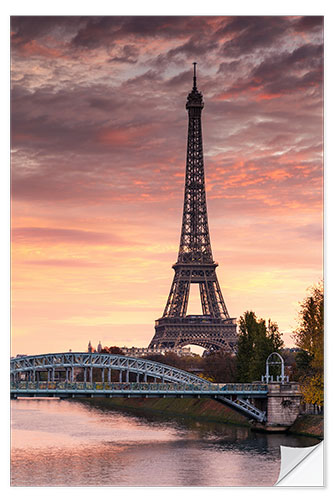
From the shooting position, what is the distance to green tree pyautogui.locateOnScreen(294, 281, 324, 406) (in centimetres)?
3953

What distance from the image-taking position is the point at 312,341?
4200cm

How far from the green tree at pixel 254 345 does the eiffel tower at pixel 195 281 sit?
67.9ft

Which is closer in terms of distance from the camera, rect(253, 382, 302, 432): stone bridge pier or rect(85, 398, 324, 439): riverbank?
rect(85, 398, 324, 439): riverbank

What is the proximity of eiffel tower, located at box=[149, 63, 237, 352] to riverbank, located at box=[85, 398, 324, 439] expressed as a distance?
5.92 metres

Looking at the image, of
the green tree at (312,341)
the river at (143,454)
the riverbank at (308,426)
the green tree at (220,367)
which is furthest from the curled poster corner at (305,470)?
the green tree at (220,367)

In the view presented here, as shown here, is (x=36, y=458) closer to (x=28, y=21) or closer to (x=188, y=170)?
(x=28, y=21)

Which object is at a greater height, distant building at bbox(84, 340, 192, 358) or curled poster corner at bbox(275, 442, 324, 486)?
distant building at bbox(84, 340, 192, 358)

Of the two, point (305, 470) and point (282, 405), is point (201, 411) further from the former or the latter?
point (305, 470)

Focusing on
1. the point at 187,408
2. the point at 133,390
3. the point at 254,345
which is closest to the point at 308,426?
the point at 133,390

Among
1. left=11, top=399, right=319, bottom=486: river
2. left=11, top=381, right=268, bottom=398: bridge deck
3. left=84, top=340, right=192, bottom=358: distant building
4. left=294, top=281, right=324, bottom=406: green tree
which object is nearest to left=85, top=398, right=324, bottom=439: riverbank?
left=11, top=399, right=319, bottom=486: river

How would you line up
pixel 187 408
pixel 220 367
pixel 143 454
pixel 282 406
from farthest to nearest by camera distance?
pixel 220 367
pixel 187 408
pixel 282 406
pixel 143 454

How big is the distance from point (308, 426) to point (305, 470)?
1852cm

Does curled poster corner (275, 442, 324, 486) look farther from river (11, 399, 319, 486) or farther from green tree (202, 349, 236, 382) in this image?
green tree (202, 349, 236, 382)
